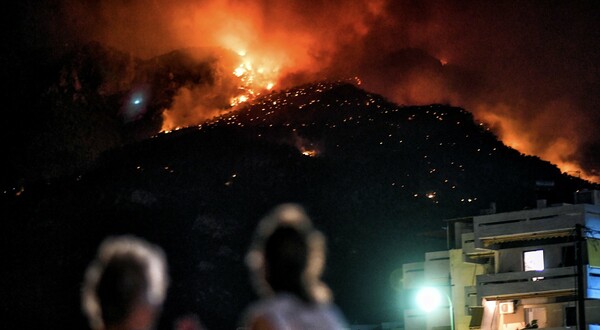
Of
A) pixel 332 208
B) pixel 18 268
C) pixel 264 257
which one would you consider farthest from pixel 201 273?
pixel 264 257

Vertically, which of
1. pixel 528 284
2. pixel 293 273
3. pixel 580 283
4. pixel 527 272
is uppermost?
pixel 527 272

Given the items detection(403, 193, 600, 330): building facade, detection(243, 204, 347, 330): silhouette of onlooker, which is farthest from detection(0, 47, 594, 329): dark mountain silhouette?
detection(243, 204, 347, 330): silhouette of onlooker

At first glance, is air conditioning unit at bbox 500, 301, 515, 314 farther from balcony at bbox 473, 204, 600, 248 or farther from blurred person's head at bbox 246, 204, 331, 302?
blurred person's head at bbox 246, 204, 331, 302

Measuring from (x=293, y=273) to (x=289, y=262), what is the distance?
0.21 feet

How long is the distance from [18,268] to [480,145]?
169 feet

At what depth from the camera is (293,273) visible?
6156mm

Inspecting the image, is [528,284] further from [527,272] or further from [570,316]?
[570,316]

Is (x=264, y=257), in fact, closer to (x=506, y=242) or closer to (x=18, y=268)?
(x=506, y=242)

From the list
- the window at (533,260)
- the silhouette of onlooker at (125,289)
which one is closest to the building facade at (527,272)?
the window at (533,260)

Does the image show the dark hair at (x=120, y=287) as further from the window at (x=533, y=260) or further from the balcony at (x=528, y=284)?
the window at (x=533, y=260)

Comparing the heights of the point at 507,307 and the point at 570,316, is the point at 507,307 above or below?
above

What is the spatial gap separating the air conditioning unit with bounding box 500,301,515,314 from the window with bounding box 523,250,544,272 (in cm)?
164

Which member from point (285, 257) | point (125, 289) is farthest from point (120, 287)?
point (285, 257)

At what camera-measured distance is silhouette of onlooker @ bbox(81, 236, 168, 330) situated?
5617 millimetres
